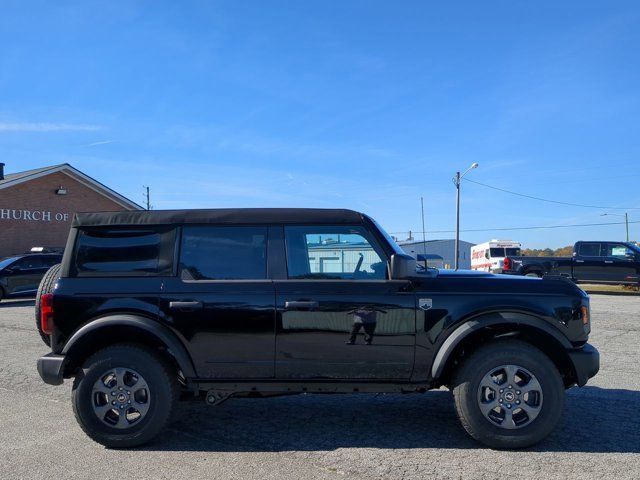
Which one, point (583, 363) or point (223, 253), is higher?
point (223, 253)

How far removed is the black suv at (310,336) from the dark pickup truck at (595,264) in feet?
58.6

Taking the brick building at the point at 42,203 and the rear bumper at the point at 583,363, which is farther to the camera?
the brick building at the point at 42,203

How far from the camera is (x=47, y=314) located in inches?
169

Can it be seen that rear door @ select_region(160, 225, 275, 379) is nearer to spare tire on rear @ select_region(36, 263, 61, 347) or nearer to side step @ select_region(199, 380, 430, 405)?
side step @ select_region(199, 380, 430, 405)

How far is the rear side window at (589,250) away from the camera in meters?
21.6

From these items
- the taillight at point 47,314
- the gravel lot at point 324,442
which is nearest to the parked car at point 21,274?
the gravel lot at point 324,442

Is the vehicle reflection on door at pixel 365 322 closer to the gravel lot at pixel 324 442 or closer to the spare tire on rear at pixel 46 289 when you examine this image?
the gravel lot at pixel 324 442

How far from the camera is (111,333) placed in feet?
14.2

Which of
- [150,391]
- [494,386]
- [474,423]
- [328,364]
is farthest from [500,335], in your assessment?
[150,391]

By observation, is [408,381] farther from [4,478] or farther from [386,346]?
[4,478]

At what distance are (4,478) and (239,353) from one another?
179cm

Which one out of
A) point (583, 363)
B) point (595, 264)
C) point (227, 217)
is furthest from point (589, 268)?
point (227, 217)

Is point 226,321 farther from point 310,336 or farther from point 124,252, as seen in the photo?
point 124,252

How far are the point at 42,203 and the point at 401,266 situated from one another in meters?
28.7
